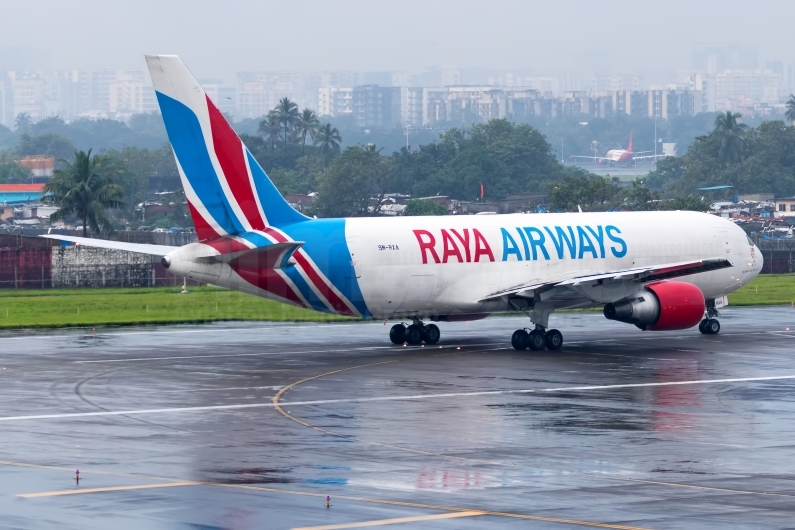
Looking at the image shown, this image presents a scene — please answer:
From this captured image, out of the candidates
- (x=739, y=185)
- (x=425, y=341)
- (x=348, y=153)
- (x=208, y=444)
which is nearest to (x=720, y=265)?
(x=425, y=341)

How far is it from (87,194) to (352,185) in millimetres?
54189

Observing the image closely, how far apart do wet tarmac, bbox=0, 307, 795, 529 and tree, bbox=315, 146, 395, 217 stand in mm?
101841

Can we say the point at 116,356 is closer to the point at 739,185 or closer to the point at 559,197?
the point at 559,197

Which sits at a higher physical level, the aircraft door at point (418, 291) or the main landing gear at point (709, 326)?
the aircraft door at point (418, 291)

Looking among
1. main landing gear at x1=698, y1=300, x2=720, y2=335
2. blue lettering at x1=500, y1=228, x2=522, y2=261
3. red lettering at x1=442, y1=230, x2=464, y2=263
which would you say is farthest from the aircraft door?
main landing gear at x1=698, y1=300, x2=720, y2=335

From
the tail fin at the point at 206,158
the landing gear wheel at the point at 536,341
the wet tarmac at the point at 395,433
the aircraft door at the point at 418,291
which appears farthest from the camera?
the landing gear wheel at the point at 536,341

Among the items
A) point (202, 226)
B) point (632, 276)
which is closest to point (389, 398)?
point (202, 226)

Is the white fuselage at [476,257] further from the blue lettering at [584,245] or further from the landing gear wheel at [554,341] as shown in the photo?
the landing gear wheel at [554,341]

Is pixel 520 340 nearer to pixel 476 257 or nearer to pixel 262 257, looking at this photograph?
pixel 476 257

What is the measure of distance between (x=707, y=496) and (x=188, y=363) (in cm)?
2351

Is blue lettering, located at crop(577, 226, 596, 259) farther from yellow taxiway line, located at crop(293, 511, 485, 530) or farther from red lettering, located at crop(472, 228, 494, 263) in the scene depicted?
yellow taxiway line, located at crop(293, 511, 485, 530)

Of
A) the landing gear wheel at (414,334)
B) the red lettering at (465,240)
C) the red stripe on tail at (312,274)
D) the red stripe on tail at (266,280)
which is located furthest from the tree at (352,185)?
the red stripe on tail at (266,280)

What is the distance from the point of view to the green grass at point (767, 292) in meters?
70.2

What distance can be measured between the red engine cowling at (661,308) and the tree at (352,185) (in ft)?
332
